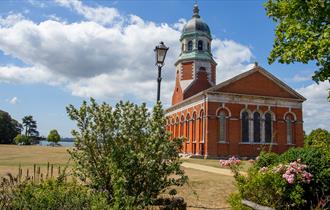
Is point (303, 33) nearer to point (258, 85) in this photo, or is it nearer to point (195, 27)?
point (258, 85)

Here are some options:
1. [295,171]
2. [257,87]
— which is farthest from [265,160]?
[257,87]

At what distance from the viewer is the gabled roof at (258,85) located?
127 ft

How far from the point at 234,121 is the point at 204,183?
2469 cm

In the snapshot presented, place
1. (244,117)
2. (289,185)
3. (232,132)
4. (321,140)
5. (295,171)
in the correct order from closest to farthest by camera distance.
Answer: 1. (295,171)
2. (289,185)
3. (321,140)
4. (232,132)
5. (244,117)

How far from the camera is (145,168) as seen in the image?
23.3 feet

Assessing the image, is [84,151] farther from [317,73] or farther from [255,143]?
[255,143]

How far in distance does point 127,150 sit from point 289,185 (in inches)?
150

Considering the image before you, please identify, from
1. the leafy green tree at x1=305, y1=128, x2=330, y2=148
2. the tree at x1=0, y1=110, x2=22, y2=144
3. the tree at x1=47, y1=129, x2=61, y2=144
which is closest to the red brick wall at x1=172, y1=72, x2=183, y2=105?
the leafy green tree at x1=305, y1=128, x2=330, y2=148

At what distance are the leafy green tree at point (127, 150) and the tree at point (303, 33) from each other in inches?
261

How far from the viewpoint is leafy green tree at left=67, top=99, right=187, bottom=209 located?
7.11 m

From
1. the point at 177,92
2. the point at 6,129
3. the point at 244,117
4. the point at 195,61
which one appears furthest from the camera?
the point at 6,129

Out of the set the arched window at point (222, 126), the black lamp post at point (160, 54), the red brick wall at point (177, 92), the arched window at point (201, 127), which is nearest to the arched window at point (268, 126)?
the arched window at point (222, 126)

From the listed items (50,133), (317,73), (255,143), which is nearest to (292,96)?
(255,143)

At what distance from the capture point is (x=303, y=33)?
12125 millimetres
